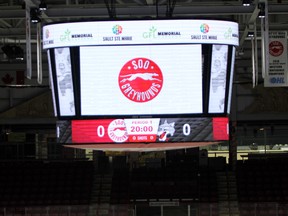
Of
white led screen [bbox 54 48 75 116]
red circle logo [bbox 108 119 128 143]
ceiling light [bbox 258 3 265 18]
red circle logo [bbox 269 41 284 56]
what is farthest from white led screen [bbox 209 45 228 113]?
red circle logo [bbox 269 41 284 56]

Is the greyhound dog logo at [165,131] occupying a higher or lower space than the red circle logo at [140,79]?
lower

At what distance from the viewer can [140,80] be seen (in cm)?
826

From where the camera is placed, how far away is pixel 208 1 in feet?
62.1

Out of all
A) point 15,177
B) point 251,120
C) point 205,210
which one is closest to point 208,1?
point 205,210

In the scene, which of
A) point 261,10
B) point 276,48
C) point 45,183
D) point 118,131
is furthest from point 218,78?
point 45,183

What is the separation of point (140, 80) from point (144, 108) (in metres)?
0.35

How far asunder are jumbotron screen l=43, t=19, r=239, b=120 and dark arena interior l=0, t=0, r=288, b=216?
1 cm

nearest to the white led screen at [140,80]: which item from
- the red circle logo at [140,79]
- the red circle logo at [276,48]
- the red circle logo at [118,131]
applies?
the red circle logo at [140,79]

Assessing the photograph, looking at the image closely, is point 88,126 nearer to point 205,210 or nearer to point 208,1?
point 208,1

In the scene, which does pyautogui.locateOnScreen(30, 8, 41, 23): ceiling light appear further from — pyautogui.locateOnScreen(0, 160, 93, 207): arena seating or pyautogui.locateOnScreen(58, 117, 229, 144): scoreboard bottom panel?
pyautogui.locateOnScreen(0, 160, 93, 207): arena seating

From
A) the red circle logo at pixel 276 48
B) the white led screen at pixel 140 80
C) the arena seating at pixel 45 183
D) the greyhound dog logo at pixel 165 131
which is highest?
the red circle logo at pixel 276 48

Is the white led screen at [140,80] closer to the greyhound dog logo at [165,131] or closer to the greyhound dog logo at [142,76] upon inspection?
the greyhound dog logo at [142,76]

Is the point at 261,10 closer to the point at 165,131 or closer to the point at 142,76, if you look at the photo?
the point at 142,76

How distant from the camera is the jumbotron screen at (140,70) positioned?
820 cm
